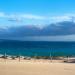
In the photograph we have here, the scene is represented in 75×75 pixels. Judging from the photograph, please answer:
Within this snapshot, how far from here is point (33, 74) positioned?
16.7 m

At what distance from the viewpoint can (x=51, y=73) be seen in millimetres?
17109

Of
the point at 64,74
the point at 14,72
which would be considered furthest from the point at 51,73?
the point at 14,72

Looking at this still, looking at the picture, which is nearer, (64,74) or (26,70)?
(64,74)

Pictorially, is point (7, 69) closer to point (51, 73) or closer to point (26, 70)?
point (26, 70)

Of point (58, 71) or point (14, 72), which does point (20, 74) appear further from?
point (58, 71)

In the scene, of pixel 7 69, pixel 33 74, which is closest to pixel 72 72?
pixel 33 74

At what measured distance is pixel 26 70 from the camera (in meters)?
18.0

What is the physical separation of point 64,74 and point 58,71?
1.14 meters

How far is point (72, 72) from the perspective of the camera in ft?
57.8

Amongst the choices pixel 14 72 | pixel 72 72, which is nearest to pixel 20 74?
pixel 14 72

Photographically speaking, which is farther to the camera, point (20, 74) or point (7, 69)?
point (7, 69)

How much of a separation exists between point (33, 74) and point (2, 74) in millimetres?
1654

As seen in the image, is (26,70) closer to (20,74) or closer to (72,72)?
(20,74)

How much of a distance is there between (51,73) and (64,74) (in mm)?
740
